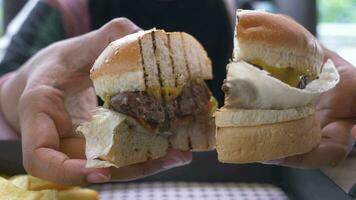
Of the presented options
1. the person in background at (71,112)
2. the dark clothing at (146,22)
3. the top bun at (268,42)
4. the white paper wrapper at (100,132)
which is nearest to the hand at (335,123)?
the person in background at (71,112)

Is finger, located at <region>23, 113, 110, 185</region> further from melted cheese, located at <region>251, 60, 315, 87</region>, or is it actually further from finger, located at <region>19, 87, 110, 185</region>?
melted cheese, located at <region>251, 60, 315, 87</region>

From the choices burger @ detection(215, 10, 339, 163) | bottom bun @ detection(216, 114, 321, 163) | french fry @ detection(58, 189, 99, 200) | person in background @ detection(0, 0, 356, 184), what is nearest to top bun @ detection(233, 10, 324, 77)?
burger @ detection(215, 10, 339, 163)

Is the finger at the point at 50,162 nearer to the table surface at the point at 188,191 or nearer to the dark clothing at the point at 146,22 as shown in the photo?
the table surface at the point at 188,191

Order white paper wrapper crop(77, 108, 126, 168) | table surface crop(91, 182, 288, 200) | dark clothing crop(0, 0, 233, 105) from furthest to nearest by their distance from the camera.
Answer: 1. dark clothing crop(0, 0, 233, 105)
2. table surface crop(91, 182, 288, 200)
3. white paper wrapper crop(77, 108, 126, 168)

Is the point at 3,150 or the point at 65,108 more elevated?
the point at 65,108

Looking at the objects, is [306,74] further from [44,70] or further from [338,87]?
[44,70]

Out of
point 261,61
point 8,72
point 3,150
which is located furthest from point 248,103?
point 8,72
